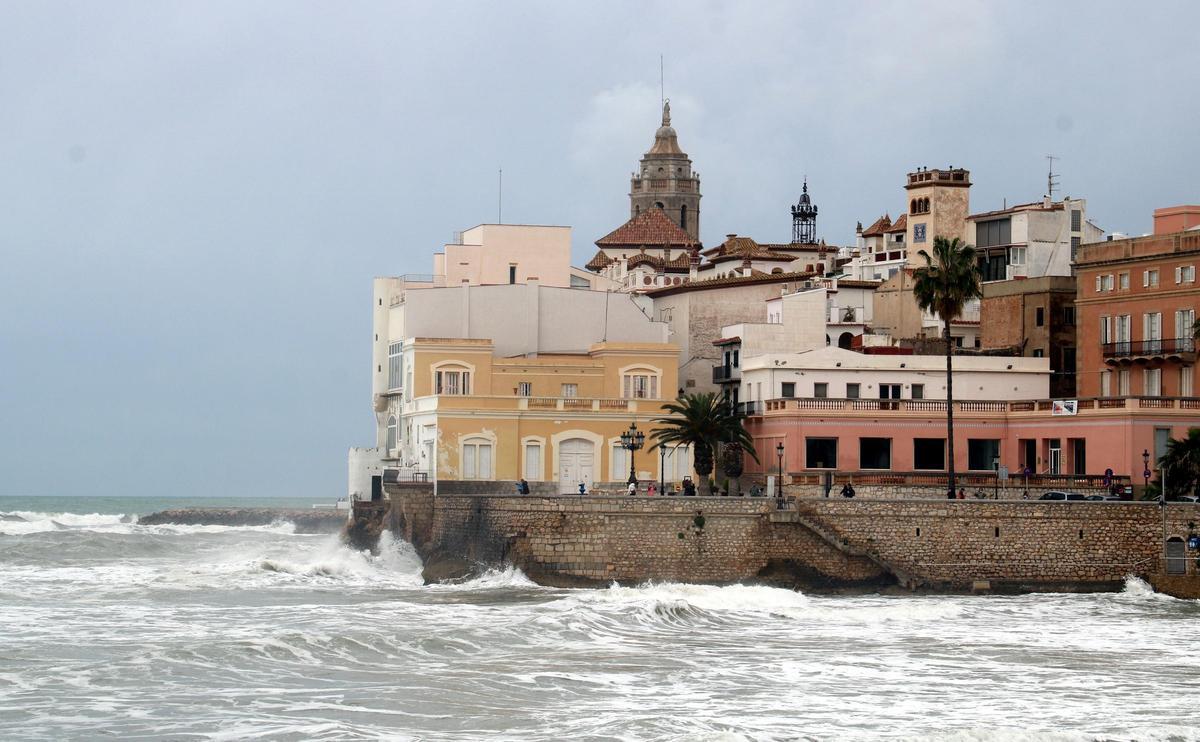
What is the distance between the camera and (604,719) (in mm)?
29656

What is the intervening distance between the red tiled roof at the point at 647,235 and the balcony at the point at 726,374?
35560 mm

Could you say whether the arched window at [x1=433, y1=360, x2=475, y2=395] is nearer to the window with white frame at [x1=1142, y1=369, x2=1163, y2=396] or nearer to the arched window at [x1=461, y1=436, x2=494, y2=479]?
the arched window at [x1=461, y1=436, x2=494, y2=479]

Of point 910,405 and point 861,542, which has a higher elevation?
point 910,405

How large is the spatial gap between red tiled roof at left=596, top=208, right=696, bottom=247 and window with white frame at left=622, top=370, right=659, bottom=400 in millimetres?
40113

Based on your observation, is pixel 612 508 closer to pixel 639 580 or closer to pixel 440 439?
pixel 639 580

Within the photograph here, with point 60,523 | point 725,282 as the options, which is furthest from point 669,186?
point 725,282

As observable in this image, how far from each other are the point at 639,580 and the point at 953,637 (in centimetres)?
999

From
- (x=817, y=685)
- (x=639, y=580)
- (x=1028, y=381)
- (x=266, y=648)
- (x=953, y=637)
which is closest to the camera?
(x=817, y=685)

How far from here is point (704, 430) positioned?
5484 centimetres

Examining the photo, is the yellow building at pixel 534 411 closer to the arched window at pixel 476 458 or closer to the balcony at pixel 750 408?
the arched window at pixel 476 458

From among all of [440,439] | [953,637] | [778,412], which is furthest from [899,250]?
[953,637]

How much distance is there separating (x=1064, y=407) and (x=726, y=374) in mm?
12911

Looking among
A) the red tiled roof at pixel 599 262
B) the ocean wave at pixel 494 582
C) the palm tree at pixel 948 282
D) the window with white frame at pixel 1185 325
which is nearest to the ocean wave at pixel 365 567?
the ocean wave at pixel 494 582

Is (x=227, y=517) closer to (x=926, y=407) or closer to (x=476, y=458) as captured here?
(x=476, y=458)
